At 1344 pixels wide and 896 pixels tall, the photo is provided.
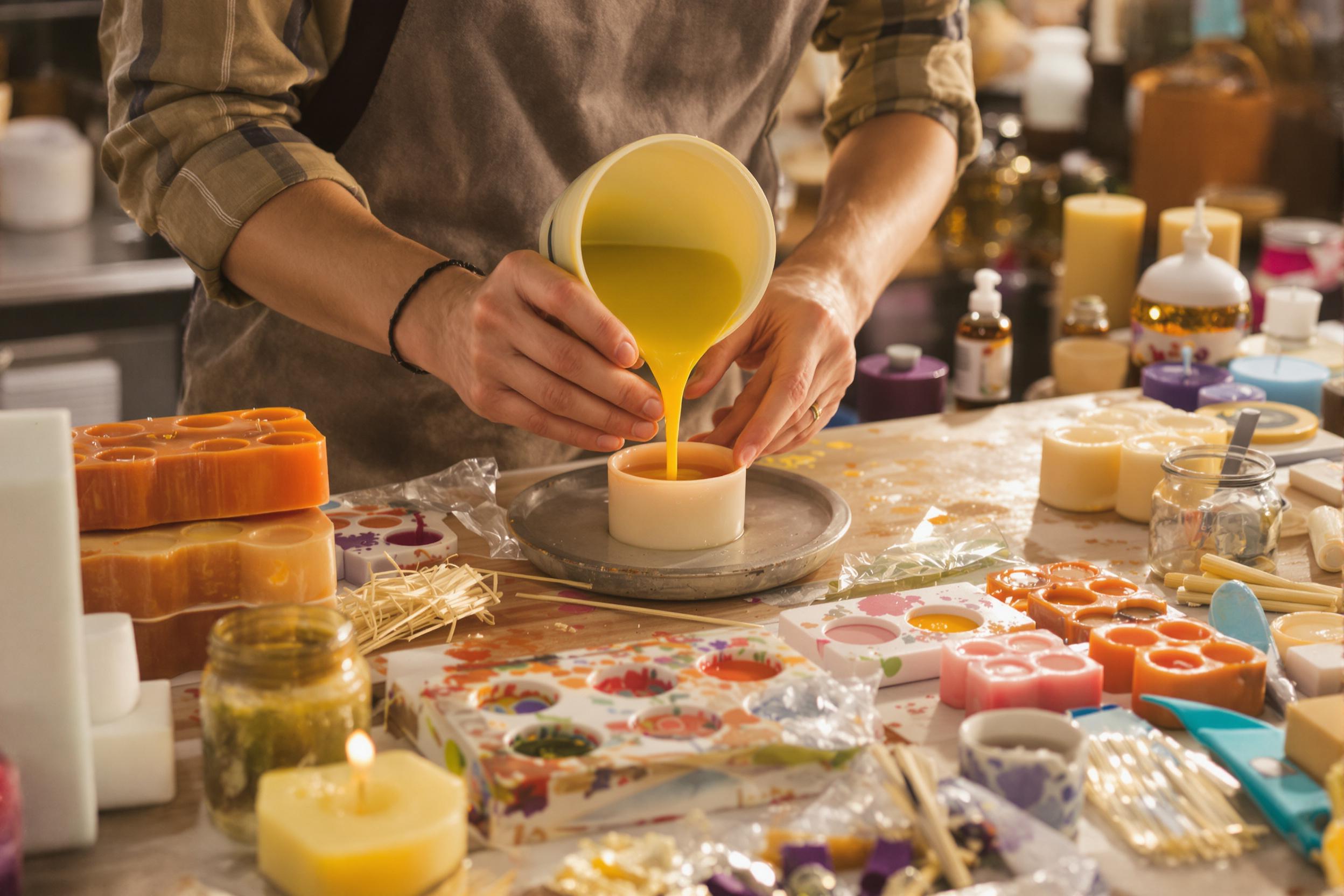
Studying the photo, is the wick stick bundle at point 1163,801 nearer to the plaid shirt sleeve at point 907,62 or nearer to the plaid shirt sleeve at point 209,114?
the plaid shirt sleeve at point 209,114

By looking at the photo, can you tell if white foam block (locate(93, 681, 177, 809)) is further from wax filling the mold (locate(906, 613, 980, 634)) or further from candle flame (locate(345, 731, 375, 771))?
wax filling the mold (locate(906, 613, 980, 634))

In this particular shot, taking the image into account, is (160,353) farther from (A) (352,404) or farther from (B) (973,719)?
(B) (973,719)

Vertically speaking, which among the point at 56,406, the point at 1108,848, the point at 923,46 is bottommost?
the point at 56,406

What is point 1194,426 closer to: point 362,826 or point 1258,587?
point 1258,587

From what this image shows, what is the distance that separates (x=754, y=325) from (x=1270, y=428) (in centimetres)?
70

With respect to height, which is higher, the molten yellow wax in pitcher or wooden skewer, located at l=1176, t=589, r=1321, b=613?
the molten yellow wax in pitcher

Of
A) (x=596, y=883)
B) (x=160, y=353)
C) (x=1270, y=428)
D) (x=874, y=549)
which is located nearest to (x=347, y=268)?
(x=874, y=549)

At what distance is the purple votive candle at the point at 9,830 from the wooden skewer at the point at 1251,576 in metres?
1.06

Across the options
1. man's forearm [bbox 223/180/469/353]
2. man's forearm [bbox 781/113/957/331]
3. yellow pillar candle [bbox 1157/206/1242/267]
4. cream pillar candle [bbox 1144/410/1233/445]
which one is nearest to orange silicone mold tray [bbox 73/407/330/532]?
man's forearm [bbox 223/180/469/353]

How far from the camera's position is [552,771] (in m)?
0.93

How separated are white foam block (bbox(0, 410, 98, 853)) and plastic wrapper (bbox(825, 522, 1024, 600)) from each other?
2.31 ft

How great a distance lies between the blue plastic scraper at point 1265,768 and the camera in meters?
0.94

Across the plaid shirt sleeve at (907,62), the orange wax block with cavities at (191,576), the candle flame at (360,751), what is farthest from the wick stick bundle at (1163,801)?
the plaid shirt sleeve at (907,62)

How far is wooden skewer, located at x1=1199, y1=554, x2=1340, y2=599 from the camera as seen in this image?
133cm
